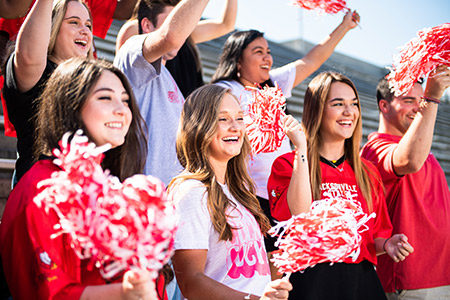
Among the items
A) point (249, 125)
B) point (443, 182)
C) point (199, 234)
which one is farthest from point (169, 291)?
point (443, 182)

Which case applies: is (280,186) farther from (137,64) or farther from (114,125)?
(114,125)

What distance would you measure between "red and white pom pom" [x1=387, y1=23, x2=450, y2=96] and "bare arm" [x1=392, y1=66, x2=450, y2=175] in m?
0.13

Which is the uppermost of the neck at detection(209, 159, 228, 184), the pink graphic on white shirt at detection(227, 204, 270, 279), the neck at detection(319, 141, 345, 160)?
the neck at detection(319, 141, 345, 160)

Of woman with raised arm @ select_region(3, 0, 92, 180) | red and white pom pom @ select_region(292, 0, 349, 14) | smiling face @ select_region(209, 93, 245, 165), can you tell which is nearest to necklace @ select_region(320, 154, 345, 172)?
smiling face @ select_region(209, 93, 245, 165)

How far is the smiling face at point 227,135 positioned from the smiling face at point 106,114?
2.06ft

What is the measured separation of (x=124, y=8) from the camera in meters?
3.62

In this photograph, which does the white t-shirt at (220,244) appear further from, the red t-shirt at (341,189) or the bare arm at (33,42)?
the bare arm at (33,42)

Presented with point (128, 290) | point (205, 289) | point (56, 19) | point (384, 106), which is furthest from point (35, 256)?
point (384, 106)

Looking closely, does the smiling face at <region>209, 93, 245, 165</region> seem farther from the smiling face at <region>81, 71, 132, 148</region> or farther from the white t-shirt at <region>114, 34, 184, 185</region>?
the smiling face at <region>81, 71, 132, 148</region>

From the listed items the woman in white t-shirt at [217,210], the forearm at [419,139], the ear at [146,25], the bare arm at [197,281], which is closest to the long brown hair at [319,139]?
the forearm at [419,139]

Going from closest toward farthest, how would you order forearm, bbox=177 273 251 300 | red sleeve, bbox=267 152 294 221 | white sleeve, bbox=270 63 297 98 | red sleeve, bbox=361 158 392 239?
forearm, bbox=177 273 251 300, red sleeve, bbox=267 152 294 221, red sleeve, bbox=361 158 392 239, white sleeve, bbox=270 63 297 98

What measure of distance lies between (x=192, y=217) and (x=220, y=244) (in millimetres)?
159

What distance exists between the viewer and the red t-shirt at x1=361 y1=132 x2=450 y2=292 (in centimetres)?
315

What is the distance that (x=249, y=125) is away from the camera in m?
2.71
